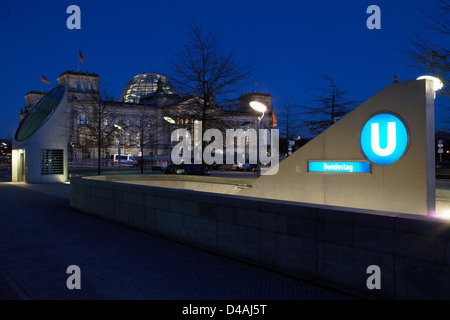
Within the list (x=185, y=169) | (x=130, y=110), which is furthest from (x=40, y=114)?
(x=130, y=110)

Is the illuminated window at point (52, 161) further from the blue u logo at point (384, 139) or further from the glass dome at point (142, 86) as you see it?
the glass dome at point (142, 86)

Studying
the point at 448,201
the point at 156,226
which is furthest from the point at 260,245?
the point at 448,201

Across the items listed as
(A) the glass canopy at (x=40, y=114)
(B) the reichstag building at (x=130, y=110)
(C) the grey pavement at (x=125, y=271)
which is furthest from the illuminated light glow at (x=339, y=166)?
(B) the reichstag building at (x=130, y=110)

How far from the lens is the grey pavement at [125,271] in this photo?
5.67 m

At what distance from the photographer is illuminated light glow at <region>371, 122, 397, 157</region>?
8008 millimetres

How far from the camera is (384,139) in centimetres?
816

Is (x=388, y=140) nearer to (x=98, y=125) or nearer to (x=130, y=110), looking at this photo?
(x=98, y=125)

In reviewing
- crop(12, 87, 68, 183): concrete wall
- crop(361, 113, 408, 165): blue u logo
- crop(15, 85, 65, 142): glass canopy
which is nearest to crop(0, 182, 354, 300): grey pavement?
crop(361, 113, 408, 165): blue u logo

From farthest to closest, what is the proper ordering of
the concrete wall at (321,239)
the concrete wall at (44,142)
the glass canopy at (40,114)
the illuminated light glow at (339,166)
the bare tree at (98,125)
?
the bare tree at (98,125) → the glass canopy at (40,114) → the concrete wall at (44,142) → the illuminated light glow at (339,166) → the concrete wall at (321,239)

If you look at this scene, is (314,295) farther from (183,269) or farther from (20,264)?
(20,264)

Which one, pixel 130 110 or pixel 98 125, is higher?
pixel 130 110

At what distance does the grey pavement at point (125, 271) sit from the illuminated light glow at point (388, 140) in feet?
11.4

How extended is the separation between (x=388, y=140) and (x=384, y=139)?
9cm

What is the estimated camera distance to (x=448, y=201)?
1190 centimetres
